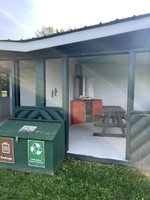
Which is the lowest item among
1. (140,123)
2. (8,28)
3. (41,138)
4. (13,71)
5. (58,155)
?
(58,155)

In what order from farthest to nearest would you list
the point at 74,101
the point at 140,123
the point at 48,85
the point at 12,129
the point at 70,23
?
the point at 70,23
the point at 74,101
the point at 48,85
the point at 12,129
the point at 140,123

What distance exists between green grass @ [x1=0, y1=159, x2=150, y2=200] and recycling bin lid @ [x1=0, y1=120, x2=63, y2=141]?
2.12 feet

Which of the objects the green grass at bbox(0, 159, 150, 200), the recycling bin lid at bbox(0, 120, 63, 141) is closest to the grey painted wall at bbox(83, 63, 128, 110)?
the recycling bin lid at bbox(0, 120, 63, 141)

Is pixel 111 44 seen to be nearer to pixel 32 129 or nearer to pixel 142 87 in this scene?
pixel 32 129

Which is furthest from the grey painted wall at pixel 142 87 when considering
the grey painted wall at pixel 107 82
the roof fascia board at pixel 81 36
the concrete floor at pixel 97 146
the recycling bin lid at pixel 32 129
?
the recycling bin lid at pixel 32 129

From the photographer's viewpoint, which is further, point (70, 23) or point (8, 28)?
point (70, 23)

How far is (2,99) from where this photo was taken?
616cm

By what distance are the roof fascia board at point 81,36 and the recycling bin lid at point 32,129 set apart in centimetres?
148

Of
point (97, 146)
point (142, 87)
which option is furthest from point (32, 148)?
point (142, 87)

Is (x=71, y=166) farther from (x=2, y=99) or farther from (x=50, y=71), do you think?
(x=2, y=99)

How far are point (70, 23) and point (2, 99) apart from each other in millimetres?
20895

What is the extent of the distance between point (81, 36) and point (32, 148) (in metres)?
2.06

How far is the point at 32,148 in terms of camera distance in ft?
7.65

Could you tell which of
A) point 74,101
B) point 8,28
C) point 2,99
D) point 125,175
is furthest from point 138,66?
point 8,28
